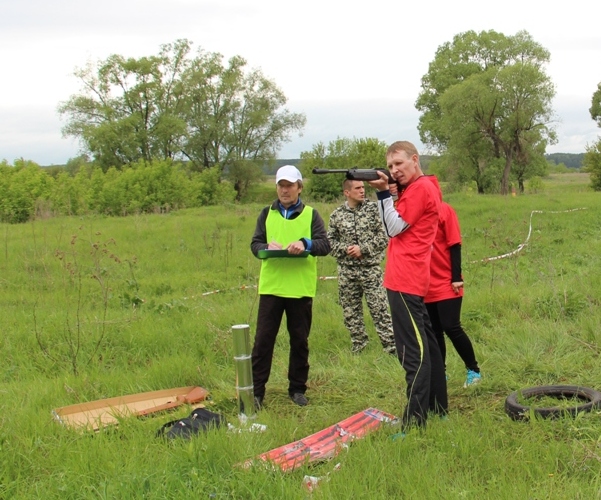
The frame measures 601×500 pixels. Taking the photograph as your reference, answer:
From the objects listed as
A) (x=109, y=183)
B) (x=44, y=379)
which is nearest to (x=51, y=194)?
(x=109, y=183)

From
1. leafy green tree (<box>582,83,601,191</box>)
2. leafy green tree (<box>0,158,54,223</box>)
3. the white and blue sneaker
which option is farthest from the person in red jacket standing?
leafy green tree (<box>582,83,601,191</box>)

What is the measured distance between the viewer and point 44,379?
17.5 ft

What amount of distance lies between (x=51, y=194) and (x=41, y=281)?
20.9m

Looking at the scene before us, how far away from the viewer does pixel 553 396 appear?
425 cm

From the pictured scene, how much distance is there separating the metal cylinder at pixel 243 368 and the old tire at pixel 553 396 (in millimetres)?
1784

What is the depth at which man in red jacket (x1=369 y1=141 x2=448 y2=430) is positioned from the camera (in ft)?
11.9

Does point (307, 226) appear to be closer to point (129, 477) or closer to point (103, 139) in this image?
point (129, 477)

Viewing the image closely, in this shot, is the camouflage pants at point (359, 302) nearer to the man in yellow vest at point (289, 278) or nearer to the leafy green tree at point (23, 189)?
the man in yellow vest at point (289, 278)

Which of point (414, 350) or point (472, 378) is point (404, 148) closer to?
point (414, 350)

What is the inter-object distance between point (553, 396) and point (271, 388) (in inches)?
88.8

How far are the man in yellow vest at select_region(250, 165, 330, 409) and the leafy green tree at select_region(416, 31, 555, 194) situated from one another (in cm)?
3830

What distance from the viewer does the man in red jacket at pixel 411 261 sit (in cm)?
362

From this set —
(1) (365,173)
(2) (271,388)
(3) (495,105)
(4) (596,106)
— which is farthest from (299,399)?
(4) (596,106)

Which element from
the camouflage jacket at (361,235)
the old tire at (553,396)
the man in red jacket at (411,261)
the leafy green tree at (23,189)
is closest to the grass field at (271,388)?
the old tire at (553,396)
